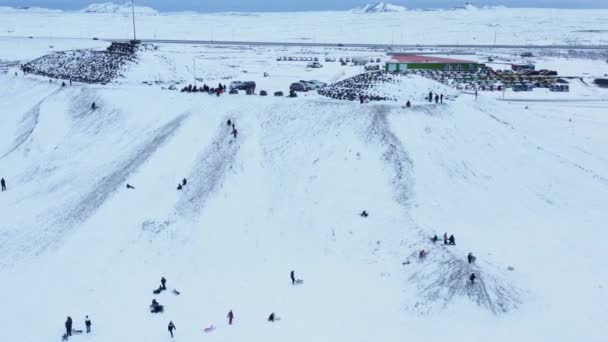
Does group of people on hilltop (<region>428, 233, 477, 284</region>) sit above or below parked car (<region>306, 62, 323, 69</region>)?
→ below

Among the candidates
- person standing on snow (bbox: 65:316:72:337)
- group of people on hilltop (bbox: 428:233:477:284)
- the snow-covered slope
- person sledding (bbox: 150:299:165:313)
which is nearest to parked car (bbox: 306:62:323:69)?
the snow-covered slope

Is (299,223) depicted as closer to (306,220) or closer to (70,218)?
(306,220)

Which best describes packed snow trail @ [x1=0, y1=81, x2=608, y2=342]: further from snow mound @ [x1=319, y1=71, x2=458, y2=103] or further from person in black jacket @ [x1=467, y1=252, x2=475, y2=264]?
snow mound @ [x1=319, y1=71, x2=458, y2=103]

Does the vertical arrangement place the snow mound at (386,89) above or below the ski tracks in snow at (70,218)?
above

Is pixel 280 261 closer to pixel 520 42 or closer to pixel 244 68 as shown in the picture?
pixel 244 68

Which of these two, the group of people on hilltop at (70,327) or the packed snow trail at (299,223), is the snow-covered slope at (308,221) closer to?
the packed snow trail at (299,223)

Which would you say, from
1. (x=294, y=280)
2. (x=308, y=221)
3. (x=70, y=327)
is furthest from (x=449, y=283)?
(x=70, y=327)

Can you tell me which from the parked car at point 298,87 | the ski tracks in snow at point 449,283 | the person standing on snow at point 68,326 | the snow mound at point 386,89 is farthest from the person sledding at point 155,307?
the parked car at point 298,87
